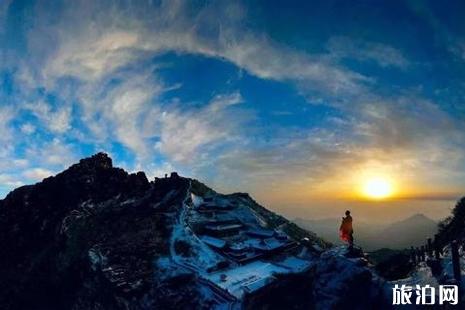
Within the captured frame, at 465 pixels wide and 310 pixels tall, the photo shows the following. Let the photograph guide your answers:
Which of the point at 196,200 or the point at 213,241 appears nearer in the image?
the point at 213,241

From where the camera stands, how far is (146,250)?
51.3 m

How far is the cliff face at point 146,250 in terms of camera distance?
4328 centimetres

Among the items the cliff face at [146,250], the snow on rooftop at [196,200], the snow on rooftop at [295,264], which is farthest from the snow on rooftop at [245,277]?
the snow on rooftop at [196,200]

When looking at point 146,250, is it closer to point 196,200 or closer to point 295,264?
point 196,200

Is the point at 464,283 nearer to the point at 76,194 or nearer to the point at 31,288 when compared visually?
the point at 31,288

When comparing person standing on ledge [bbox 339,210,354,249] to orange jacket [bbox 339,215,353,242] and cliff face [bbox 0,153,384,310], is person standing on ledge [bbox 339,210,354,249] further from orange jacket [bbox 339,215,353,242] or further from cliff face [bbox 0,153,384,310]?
cliff face [bbox 0,153,384,310]

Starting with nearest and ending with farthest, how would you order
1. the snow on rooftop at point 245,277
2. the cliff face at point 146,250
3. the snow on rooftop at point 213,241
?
1. the snow on rooftop at point 245,277
2. the cliff face at point 146,250
3. the snow on rooftop at point 213,241

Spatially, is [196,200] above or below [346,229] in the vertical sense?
above

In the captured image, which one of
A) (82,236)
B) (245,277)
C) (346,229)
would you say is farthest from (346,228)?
(82,236)

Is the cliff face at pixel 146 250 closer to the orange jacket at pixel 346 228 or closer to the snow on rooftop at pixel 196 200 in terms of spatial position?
the snow on rooftop at pixel 196 200

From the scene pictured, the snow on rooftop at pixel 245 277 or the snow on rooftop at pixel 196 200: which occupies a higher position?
the snow on rooftop at pixel 196 200

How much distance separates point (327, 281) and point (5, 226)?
2040 inches

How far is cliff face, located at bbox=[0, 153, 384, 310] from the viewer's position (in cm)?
4328

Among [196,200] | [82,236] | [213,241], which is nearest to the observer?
[213,241]
